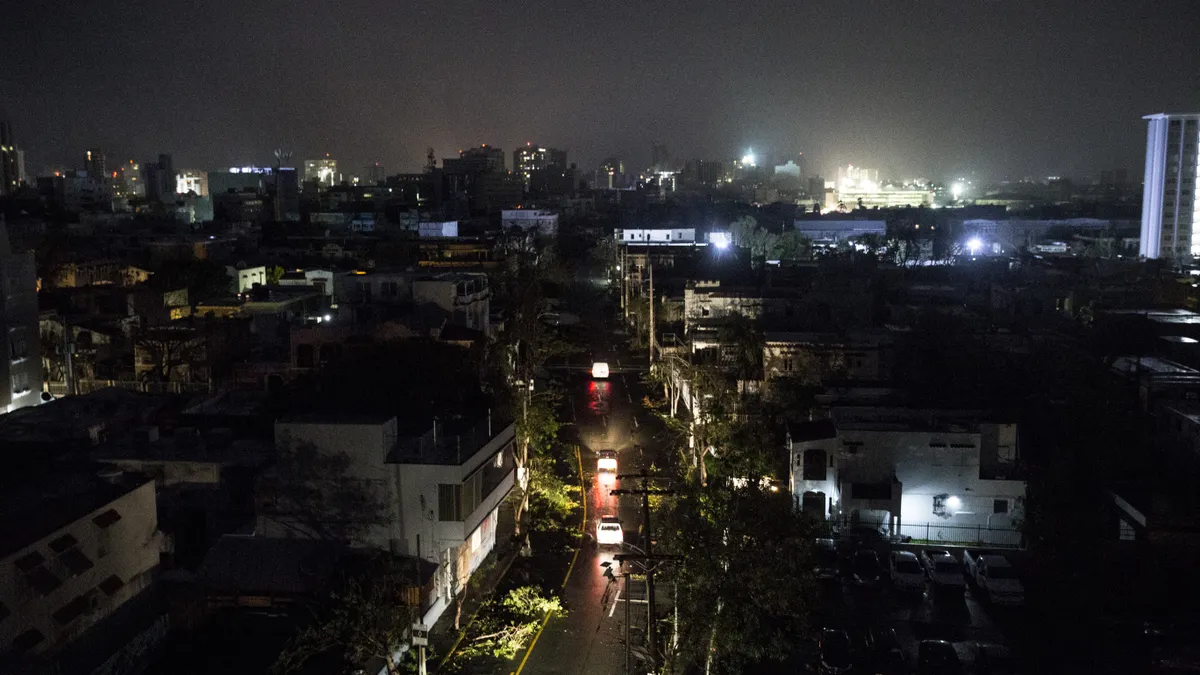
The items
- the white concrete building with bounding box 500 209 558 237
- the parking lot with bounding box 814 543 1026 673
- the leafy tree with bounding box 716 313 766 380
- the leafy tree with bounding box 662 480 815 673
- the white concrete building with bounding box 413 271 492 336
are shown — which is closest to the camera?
the leafy tree with bounding box 662 480 815 673

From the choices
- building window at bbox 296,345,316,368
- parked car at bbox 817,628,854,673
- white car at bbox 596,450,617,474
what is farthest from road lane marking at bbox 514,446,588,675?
building window at bbox 296,345,316,368

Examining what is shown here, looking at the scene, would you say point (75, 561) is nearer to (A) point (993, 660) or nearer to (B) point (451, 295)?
(A) point (993, 660)

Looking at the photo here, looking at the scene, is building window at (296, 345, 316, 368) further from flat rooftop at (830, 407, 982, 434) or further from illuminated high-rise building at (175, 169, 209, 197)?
illuminated high-rise building at (175, 169, 209, 197)

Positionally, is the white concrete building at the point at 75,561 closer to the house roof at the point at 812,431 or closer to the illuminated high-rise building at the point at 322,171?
the house roof at the point at 812,431

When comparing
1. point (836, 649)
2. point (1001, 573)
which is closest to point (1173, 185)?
point (1001, 573)

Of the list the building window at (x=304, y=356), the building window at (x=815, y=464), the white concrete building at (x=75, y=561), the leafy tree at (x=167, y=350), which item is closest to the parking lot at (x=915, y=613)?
the building window at (x=815, y=464)

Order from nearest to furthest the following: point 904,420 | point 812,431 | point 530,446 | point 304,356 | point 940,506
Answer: point 940,506 → point 812,431 → point 904,420 → point 530,446 → point 304,356
